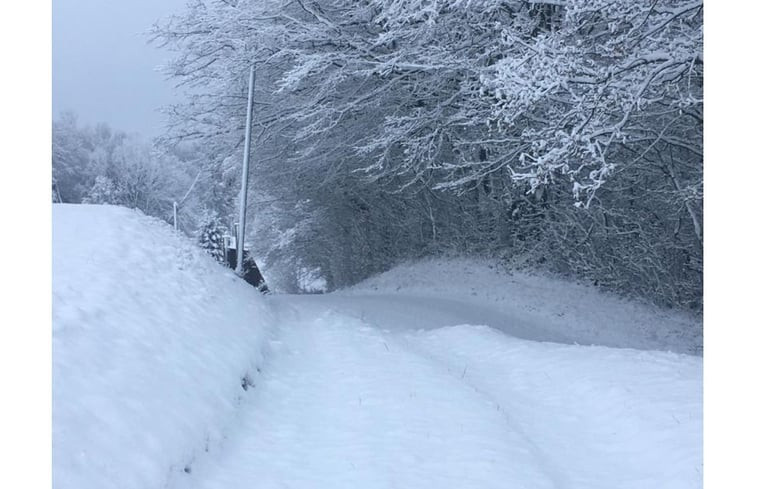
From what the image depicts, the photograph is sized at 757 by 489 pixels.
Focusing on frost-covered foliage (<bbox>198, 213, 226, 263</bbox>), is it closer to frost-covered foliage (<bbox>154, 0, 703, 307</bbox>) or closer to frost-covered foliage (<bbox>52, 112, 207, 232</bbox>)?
frost-covered foliage (<bbox>154, 0, 703, 307</bbox>)

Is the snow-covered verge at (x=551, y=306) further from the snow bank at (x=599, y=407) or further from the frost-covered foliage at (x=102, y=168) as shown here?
the frost-covered foliage at (x=102, y=168)

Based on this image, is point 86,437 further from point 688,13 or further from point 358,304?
point 358,304

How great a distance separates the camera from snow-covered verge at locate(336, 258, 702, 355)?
1283cm

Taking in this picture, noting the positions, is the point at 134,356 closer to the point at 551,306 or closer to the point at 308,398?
the point at 308,398

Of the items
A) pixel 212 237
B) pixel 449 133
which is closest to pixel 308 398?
pixel 449 133

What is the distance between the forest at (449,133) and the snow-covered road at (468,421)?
2.16 m

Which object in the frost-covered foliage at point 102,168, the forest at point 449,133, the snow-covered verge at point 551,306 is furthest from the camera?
the snow-covered verge at point 551,306

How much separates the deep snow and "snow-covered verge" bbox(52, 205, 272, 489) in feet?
0.06

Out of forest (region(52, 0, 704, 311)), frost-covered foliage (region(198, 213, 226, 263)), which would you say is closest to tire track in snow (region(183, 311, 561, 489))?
forest (region(52, 0, 704, 311))

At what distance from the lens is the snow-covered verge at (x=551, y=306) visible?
42.1 ft

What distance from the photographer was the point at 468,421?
18.6 ft

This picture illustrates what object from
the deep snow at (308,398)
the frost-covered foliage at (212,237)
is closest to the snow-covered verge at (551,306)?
the deep snow at (308,398)
